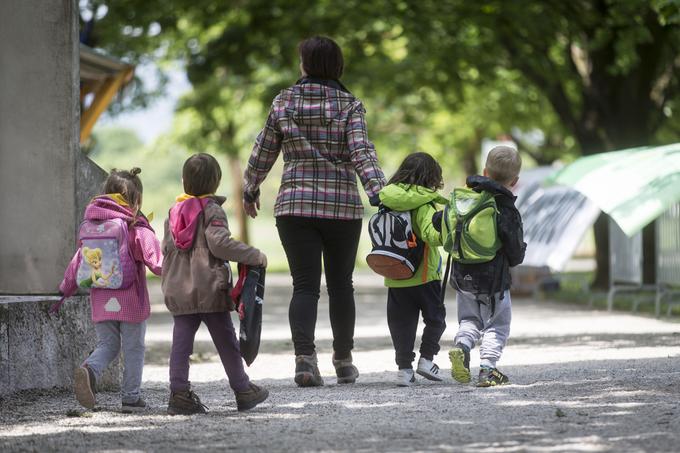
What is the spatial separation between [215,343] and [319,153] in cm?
155

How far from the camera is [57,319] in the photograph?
7645 millimetres

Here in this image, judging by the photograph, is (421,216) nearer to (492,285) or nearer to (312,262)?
(492,285)

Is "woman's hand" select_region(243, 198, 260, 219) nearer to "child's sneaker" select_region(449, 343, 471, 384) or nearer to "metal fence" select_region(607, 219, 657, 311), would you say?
"child's sneaker" select_region(449, 343, 471, 384)

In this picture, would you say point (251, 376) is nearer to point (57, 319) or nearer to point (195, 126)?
point (57, 319)

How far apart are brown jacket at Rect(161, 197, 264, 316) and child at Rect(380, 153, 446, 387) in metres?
1.42

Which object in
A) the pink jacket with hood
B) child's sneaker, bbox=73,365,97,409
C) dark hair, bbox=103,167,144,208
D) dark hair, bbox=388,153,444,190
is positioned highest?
dark hair, bbox=388,153,444,190

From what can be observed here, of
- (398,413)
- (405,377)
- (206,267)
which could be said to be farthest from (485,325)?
(206,267)

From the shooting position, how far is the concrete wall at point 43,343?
7309 millimetres

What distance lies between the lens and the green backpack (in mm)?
7512

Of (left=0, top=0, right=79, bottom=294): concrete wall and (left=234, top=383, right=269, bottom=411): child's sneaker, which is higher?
(left=0, top=0, right=79, bottom=294): concrete wall

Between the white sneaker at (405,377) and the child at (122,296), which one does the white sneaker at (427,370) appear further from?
the child at (122,296)

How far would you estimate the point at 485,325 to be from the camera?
7707 mm

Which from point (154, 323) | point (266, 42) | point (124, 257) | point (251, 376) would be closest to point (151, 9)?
point (266, 42)

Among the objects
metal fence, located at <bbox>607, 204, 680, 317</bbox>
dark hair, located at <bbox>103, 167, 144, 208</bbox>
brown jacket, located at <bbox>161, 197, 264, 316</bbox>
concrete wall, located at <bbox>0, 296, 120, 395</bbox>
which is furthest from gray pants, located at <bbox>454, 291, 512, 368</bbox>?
metal fence, located at <bbox>607, 204, 680, 317</bbox>
